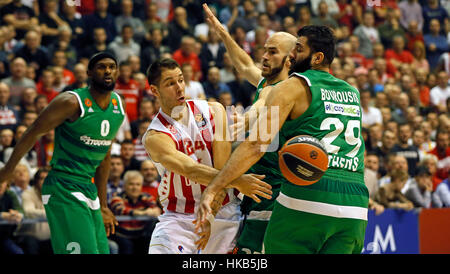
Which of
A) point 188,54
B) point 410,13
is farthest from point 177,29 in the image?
point 410,13

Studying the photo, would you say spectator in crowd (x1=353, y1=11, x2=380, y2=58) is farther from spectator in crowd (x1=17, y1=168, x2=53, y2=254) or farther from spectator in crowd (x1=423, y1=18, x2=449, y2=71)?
spectator in crowd (x1=17, y1=168, x2=53, y2=254)

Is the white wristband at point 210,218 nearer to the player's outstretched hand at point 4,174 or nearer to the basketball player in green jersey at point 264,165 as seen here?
the basketball player in green jersey at point 264,165

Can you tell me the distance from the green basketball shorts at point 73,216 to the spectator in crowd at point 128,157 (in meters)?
4.04

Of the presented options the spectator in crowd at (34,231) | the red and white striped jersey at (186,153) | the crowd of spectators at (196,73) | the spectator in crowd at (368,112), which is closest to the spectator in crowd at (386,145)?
the crowd of spectators at (196,73)

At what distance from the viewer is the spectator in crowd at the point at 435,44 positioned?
17.1 m

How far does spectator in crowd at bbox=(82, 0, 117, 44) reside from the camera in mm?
13527

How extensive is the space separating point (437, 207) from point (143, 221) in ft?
15.7

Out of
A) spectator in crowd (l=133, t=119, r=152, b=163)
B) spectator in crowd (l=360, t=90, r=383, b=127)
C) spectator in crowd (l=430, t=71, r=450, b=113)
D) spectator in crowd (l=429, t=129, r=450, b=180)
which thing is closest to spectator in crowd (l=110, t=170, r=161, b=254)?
spectator in crowd (l=133, t=119, r=152, b=163)

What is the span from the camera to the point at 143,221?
9.14 metres

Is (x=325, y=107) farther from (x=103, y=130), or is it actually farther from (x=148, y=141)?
(x=103, y=130)

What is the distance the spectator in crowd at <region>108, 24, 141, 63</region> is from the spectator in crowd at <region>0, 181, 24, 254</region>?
497 centimetres

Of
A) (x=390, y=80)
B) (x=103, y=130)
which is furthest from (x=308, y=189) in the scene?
(x=390, y=80)

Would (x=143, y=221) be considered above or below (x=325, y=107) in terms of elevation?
below
